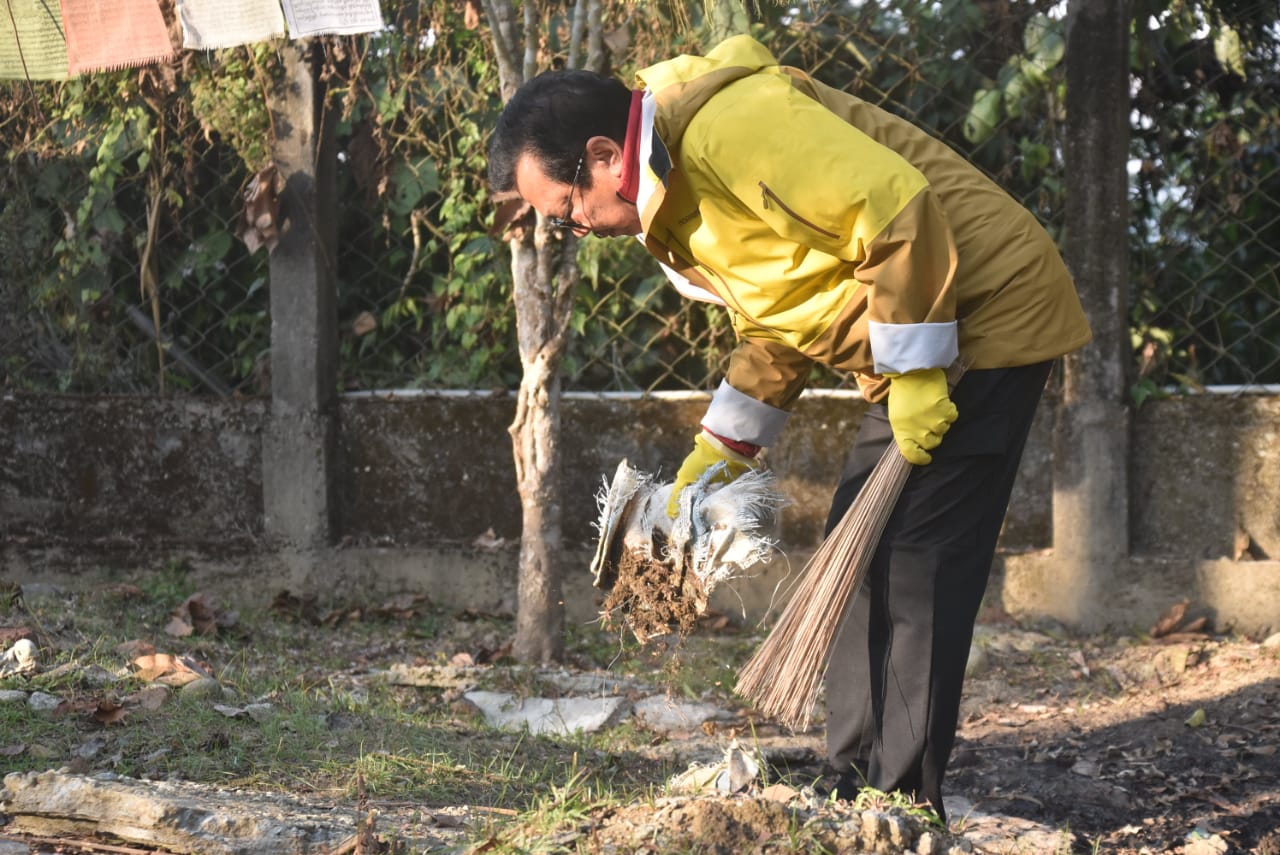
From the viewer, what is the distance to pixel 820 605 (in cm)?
264

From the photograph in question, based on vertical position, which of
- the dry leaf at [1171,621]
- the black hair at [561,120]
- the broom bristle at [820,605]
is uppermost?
the black hair at [561,120]

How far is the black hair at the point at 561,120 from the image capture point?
248cm

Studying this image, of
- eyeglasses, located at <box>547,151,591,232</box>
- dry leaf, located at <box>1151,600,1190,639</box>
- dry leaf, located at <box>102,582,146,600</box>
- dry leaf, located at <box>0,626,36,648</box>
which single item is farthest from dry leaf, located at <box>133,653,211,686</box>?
dry leaf, located at <box>1151,600,1190,639</box>

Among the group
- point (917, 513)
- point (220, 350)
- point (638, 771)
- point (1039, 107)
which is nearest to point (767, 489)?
point (917, 513)

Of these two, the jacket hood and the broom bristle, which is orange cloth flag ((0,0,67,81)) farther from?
the broom bristle

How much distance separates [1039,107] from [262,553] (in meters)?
3.27

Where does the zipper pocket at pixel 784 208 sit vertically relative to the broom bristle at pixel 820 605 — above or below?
above

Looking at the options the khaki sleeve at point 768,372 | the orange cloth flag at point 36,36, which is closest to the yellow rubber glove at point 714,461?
the khaki sleeve at point 768,372

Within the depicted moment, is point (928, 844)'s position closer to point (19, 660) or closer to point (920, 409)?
point (920, 409)

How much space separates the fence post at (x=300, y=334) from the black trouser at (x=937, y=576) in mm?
2790

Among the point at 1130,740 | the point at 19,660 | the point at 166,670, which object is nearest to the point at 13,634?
the point at 19,660

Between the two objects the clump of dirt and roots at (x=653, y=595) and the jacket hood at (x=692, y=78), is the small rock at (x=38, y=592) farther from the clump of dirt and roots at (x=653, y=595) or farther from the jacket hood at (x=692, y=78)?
the jacket hood at (x=692, y=78)

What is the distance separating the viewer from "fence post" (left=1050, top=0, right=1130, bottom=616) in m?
4.41

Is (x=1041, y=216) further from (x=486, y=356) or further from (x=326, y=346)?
(x=326, y=346)
